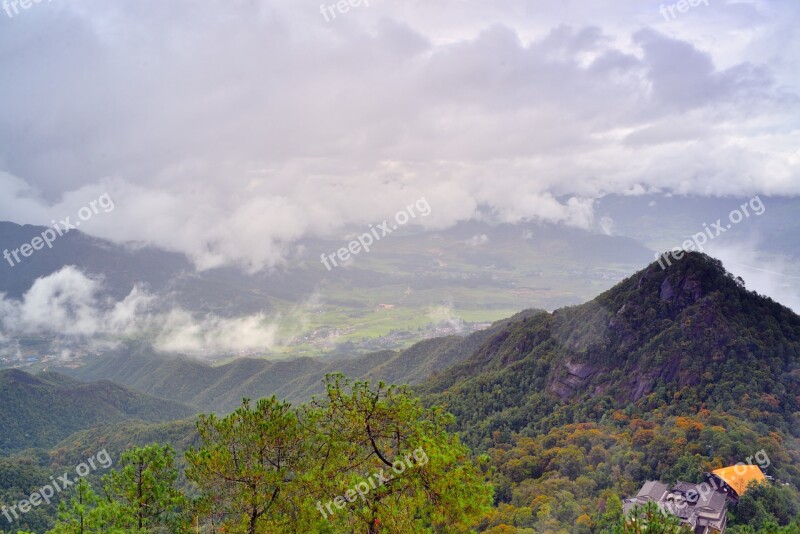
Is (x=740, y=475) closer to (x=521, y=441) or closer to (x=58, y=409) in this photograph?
(x=521, y=441)

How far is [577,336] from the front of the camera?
82.5 meters

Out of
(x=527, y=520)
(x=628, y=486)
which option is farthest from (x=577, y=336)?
(x=527, y=520)

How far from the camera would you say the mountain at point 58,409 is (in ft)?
524

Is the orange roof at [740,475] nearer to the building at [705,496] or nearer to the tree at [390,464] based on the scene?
the building at [705,496]

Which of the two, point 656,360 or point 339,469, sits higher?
point 339,469

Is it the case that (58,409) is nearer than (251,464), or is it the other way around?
(251,464)

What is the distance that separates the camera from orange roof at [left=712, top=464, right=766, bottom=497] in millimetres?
37281

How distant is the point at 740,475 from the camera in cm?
3872

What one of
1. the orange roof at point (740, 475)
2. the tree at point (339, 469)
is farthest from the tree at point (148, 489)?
the orange roof at point (740, 475)

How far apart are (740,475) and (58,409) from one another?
202777 mm

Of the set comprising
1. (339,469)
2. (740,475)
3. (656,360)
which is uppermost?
(339,469)

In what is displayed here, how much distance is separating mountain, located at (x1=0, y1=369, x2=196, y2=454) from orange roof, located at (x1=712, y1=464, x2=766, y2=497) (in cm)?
18416

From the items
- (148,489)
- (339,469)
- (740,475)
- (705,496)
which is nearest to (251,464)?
(339,469)

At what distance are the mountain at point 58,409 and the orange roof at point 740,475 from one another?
184158 mm
